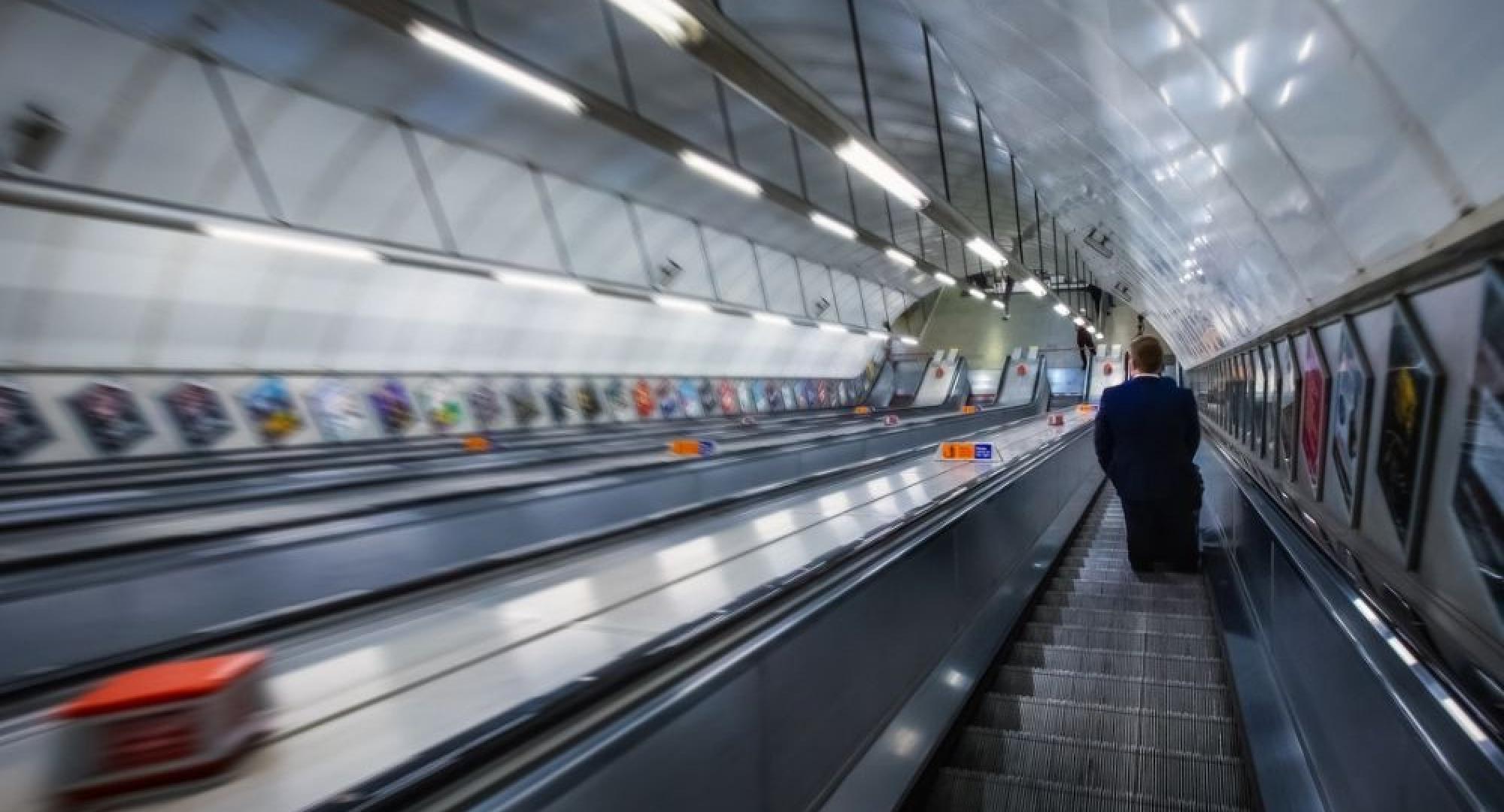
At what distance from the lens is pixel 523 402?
19328mm

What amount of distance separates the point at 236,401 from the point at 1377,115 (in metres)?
15.3

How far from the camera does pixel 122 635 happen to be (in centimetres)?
401

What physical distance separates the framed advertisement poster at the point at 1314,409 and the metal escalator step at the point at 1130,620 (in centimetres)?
143

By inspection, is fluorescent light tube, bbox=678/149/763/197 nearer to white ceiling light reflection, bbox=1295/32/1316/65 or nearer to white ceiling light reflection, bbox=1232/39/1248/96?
white ceiling light reflection, bbox=1232/39/1248/96

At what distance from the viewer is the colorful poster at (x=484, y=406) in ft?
59.4

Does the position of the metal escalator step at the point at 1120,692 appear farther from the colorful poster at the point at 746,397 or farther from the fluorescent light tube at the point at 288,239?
the colorful poster at the point at 746,397

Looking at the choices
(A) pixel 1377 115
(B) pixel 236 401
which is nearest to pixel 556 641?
(A) pixel 1377 115

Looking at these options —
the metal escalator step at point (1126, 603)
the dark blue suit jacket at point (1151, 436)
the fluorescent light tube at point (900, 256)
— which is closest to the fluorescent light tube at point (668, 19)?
the dark blue suit jacket at point (1151, 436)

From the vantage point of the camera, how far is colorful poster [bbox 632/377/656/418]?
2311 centimetres

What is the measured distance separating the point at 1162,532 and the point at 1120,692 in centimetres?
268

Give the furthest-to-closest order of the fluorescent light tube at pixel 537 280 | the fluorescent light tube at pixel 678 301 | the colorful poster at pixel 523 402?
the colorful poster at pixel 523 402 → the fluorescent light tube at pixel 678 301 → the fluorescent light tube at pixel 537 280

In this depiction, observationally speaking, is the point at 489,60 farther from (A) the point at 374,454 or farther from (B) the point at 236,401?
(B) the point at 236,401

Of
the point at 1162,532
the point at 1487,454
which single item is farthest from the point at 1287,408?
the point at 1487,454

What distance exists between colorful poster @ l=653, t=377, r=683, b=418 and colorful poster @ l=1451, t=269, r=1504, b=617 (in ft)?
71.2
